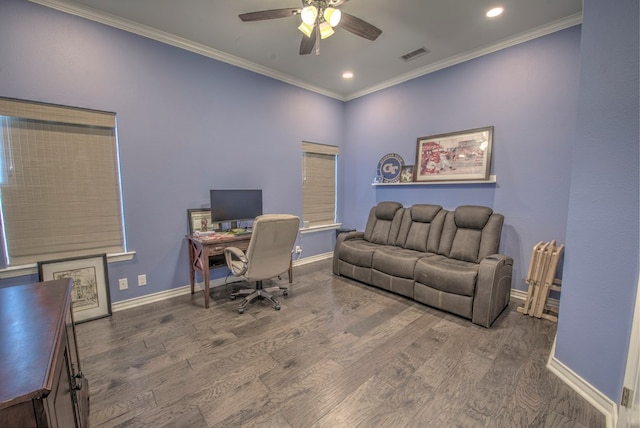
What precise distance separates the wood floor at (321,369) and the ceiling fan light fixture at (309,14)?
2.66m

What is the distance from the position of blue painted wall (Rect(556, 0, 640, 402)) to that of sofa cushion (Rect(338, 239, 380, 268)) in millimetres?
1987

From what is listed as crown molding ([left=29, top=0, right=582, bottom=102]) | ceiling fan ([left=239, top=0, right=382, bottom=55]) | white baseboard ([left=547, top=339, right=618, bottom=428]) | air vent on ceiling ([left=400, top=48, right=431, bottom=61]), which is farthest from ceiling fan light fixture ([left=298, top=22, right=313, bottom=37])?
white baseboard ([left=547, top=339, right=618, bottom=428])

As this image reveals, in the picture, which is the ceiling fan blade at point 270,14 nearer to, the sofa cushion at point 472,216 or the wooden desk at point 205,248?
the wooden desk at point 205,248

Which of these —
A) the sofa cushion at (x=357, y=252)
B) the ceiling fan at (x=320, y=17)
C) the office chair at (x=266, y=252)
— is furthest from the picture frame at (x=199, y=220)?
the ceiling fan at (x=320, y=17)

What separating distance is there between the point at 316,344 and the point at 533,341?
1.89 metres

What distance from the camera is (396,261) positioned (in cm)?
316

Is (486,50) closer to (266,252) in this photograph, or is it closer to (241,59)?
(241,59)

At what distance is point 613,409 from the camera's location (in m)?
1.52

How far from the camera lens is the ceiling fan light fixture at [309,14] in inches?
77.6

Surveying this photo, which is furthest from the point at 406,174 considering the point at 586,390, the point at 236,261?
the point at 586,390

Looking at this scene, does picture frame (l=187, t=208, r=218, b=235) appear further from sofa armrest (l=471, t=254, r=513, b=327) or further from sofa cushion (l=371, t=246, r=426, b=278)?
sofa armrest (l=471, t=254, r=513, b=327)

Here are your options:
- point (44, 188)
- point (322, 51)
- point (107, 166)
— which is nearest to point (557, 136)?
point (322, 51)

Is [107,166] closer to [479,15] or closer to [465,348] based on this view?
[465,348]

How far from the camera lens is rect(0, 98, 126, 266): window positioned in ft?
7.50
